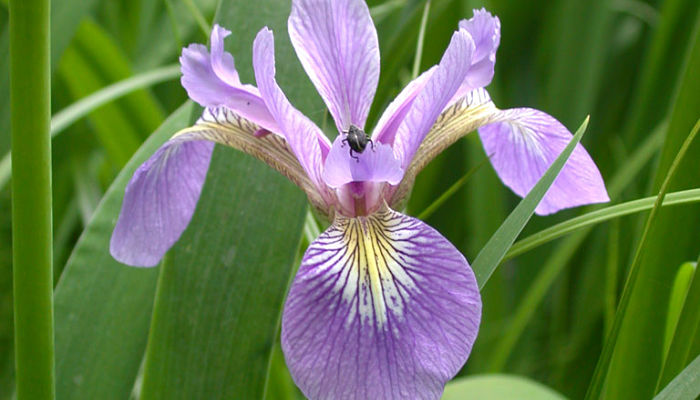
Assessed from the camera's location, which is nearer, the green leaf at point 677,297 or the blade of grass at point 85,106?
the green leaf at point 677,297

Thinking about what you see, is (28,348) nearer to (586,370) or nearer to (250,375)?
(250,375)

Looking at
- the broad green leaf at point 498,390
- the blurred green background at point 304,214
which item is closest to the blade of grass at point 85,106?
the blurred green background at point 304,214

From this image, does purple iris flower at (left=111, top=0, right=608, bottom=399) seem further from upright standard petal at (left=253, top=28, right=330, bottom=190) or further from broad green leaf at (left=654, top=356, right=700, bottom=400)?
broad green leaf at (left=654, top=356, right=700, bottom=400)

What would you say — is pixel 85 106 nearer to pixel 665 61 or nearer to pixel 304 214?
pixel 304 214

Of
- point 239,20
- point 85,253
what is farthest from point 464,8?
point 85,253

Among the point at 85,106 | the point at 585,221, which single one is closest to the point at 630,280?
the point at 585,221

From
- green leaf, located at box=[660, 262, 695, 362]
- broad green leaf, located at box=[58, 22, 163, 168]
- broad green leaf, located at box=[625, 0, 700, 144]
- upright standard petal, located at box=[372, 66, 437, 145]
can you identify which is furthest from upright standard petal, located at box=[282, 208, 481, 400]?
broad green leaf, located at box=[625, 0, 700, 144]

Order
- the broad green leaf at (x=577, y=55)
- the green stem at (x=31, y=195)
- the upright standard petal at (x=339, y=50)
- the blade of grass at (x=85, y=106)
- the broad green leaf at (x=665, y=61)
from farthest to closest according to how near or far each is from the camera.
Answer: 1. the broad green leaf at (x=577, y=55)
2. the broad green leaf at (x=665, y=61)
3. the blade of grass at (x=85, y=106)
4. the upright standard petal at (x=339, y=50)
5. the green stem at (x=31, y=195)

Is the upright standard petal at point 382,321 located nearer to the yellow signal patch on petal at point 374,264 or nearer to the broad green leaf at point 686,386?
the yellow signal patch on petal at point 374,264
